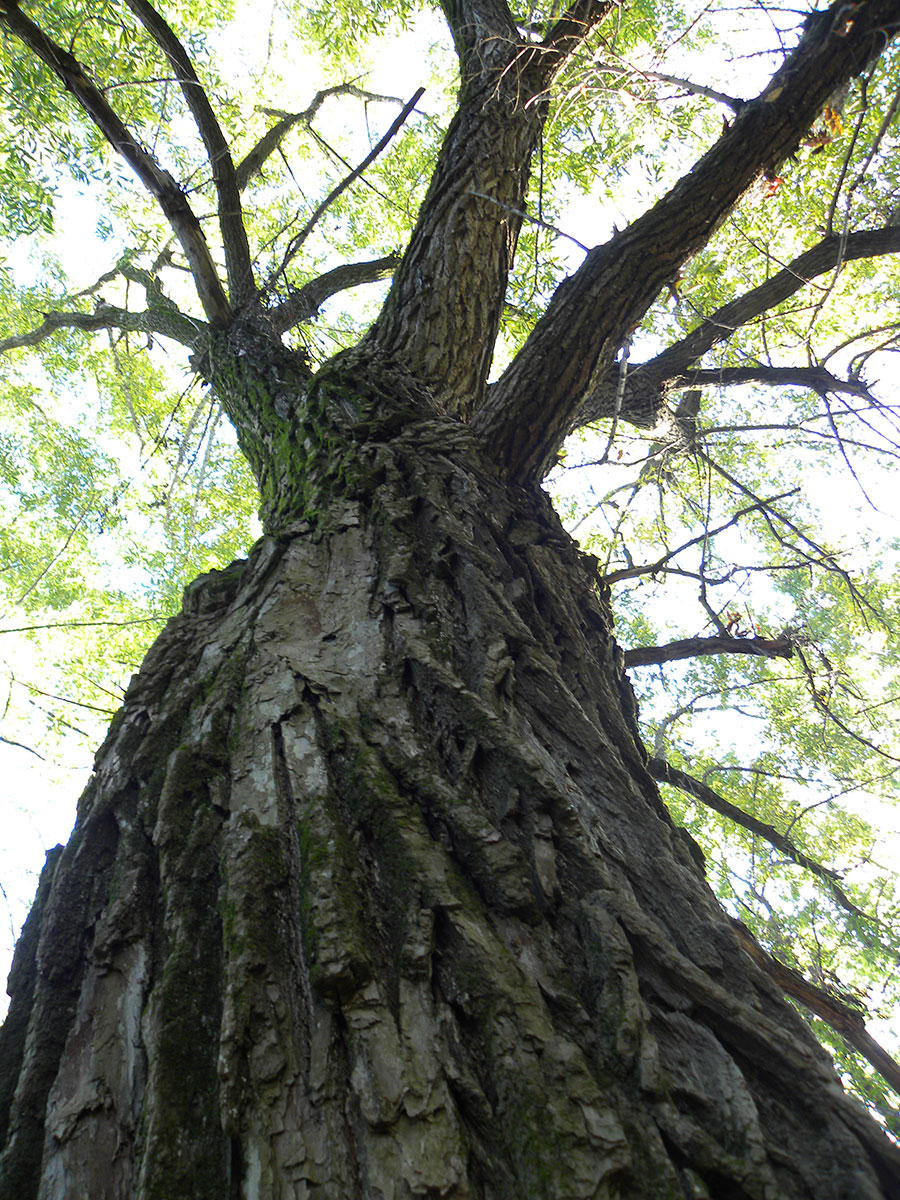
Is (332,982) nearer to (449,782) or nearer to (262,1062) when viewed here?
(262,1062)

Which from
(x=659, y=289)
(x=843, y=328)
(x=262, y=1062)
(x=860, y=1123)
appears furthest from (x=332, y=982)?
(x=843, y=328)

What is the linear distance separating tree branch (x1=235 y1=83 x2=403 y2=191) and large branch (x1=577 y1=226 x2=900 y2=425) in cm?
333

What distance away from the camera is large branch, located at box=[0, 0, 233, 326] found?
2879mm

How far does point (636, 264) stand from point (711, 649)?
2.32m

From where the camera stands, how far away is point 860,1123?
0.99 metres

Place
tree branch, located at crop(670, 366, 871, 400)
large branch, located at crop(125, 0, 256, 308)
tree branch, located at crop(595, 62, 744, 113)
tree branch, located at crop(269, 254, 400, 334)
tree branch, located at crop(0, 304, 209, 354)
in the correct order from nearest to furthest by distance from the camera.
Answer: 1. tree branch, located at crop(595, 62, 744, 113)
2. large branch, located at crop(125, 0, 256, 308)
3. tree branch, located at crop(670, 366, 871, 400)
4. tree branch, located at crop(0, 304, 209, 354)
5. tree branch, located at crop(269, 254, 400, 334)

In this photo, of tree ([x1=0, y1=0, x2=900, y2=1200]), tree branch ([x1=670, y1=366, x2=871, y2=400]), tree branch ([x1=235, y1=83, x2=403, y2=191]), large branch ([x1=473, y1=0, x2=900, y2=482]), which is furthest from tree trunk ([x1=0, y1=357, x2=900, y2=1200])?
tree branch ([x1=235, y1=83, x2=403, y2=191])

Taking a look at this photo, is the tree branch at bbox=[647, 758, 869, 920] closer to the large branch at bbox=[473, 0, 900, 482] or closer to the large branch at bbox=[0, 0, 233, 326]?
the large branch at bbox=[473, 0, 900, 482]

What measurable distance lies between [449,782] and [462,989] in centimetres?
42

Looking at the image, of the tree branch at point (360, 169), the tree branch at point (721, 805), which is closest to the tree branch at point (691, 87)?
the tree branch at point (360, 169)

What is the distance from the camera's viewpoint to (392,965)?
1147mm

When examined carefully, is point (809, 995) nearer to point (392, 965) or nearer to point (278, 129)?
point (392, 965)

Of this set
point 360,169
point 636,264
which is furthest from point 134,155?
point 636,264

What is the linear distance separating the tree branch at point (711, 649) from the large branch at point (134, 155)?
329 cm
